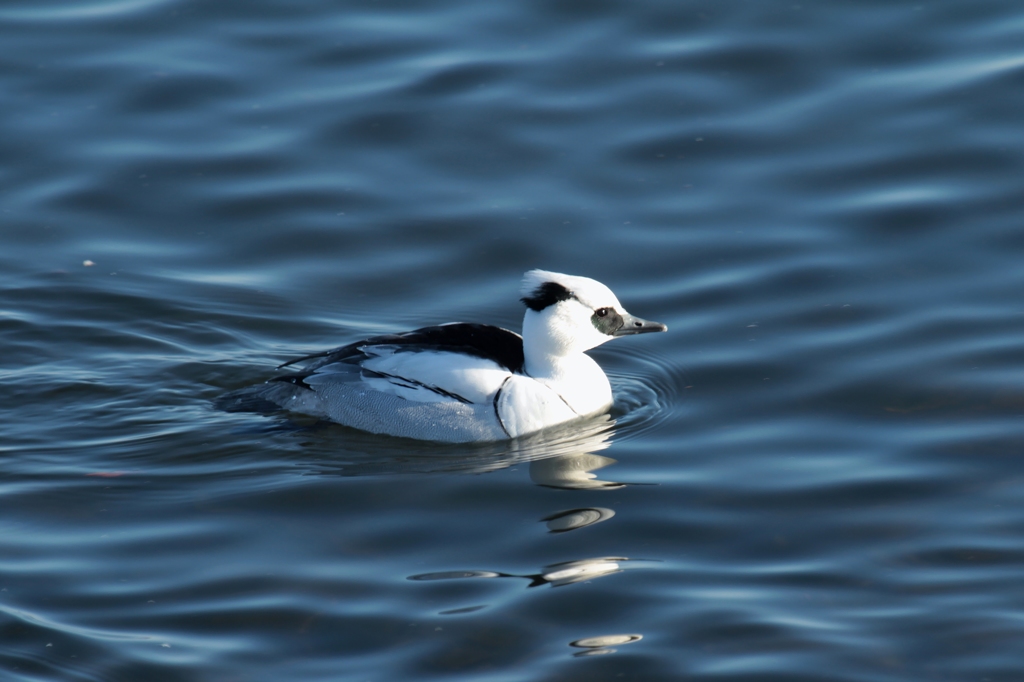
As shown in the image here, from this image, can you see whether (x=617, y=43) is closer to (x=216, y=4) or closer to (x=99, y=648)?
(x=216, y=4)

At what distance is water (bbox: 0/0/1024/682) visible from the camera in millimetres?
7180

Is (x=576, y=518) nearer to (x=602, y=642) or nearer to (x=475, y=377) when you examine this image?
(x=602, y=642)

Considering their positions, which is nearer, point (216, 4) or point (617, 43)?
point (617, 43)

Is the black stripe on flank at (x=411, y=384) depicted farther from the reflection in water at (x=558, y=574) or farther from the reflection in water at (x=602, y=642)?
the reflection in water at (x=602, y=642)

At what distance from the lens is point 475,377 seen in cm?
952

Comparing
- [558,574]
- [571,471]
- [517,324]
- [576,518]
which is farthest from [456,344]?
[558,574]

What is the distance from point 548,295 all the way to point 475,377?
2.52 ft

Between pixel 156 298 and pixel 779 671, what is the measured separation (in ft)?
21.1

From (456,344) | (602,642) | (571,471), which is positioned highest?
(456,344)

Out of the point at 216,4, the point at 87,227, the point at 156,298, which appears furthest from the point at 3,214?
the point at 216,4

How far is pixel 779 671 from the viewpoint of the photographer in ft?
22.0

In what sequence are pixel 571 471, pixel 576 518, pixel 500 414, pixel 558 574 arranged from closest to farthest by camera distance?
pixel 558 574
pixel 576 518
pixel 571 471
pixel 500 414

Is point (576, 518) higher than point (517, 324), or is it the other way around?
point (517, 324)

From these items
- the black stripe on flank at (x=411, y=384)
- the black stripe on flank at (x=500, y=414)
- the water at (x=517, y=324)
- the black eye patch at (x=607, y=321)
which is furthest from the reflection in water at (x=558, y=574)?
the black eye patch at (x=607, y=321)
